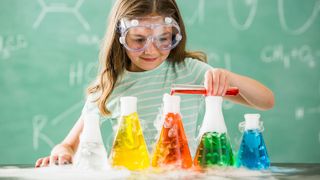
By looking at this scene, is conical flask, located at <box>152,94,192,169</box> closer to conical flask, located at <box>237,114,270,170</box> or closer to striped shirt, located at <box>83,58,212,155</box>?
conical flask, located at <box>237,114,270,170</box>

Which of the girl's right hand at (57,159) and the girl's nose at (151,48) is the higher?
the girl's nose at (151,48)

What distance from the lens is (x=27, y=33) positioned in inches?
106

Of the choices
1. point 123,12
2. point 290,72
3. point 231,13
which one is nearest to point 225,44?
point 231,13

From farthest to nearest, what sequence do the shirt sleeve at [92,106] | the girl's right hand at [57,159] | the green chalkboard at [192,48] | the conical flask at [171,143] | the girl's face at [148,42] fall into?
the green chalkboard at [192,48] → the shirt sleeve at [92,106] → the girl's face at [148,42] → the girl's right hand at [57,159] → the conical flask at [171,143]

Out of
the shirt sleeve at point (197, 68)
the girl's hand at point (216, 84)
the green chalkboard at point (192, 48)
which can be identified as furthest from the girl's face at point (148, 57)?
the green chalkboard at point (192, 48)

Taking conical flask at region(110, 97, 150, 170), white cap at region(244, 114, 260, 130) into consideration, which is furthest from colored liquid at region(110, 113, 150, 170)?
white cap at region(244, 114, 260, 130)

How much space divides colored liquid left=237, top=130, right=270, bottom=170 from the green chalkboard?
5.73 ft

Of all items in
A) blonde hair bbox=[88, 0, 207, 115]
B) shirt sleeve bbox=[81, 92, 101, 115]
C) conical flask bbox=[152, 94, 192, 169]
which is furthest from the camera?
shirt sleeve bbox=[81, 92, 101, 115]

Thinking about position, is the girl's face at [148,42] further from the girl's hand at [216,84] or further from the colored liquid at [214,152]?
the colored liquid at [214,152]

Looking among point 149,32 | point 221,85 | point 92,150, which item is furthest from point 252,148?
point 149,32

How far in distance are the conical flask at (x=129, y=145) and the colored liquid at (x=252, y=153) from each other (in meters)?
0.18

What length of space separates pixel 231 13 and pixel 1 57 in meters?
1.35

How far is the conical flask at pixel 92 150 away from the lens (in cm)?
88

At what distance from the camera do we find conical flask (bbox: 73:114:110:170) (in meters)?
0.88
